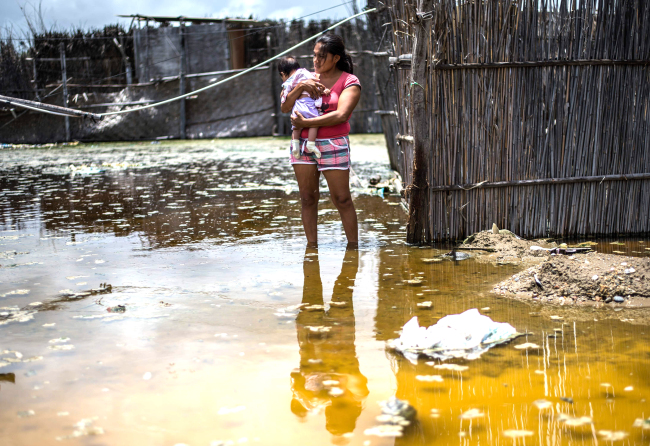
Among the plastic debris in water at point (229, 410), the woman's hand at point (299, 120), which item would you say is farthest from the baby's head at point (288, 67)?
the plastic debris in water at point (229, 410)

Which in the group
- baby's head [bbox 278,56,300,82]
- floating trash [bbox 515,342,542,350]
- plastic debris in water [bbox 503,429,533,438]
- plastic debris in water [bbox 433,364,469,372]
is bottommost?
plastic debris in water [bbox 503,429,533,438]

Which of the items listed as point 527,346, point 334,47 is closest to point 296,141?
point 334,47

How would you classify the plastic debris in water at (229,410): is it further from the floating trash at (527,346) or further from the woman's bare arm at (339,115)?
the woman's bare arm at (339,115)

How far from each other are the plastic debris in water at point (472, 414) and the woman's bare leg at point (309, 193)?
8.75ft

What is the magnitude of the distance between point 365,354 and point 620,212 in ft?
10.8

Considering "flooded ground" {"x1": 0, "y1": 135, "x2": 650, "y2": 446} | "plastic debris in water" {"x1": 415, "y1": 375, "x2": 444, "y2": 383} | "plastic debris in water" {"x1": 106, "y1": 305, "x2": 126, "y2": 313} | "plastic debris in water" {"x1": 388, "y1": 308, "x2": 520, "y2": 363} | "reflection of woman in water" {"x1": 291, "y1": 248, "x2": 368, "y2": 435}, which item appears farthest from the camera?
"plastic debris in water" {"x1": 106, "y1": 305, "x2": 126, "y2": 313}

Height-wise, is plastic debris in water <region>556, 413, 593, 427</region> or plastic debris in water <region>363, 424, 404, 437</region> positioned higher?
plastic debris in water <region>556, 413, 593, 427</region>

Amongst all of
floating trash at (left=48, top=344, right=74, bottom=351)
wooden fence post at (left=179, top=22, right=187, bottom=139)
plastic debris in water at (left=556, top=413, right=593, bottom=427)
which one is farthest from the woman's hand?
wooden fence post at (left=179, top=22, right=187, bottom=139)

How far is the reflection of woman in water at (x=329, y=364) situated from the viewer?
229 centimetres

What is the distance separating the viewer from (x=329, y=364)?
8.72ft

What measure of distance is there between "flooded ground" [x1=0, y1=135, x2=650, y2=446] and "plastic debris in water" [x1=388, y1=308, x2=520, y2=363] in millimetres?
82

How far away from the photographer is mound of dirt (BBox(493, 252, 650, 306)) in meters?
3.44

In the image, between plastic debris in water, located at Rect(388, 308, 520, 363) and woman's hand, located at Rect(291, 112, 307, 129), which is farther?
woman's hand, located at Rect(291, 112, 307, 129)

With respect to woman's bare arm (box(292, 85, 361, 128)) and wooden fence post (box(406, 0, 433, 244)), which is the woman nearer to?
woman's bare arm (box(292, 85, 361, 128))
